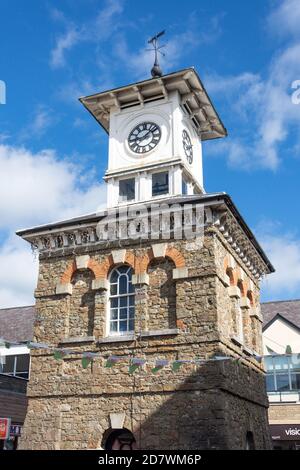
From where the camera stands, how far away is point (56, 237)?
17.7m

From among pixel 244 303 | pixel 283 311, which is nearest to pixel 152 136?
pixel 244 303

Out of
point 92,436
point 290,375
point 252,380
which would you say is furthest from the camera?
point 290,375

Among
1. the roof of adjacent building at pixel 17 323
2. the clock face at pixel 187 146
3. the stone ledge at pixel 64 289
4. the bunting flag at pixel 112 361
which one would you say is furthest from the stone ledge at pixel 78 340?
the roof of adjacent building at pixel 17 323

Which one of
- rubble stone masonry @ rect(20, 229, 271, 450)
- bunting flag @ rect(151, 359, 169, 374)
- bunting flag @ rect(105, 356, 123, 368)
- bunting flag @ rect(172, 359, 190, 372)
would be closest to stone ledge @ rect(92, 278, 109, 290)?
rubble stone masonry @ rect(20, 229, 271, 450)

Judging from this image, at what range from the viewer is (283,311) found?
37531 millimetres

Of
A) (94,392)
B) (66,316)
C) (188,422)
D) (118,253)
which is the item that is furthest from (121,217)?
(188,422)

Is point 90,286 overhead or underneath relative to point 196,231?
underneath

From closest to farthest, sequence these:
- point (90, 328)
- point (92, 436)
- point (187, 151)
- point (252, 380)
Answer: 1. point (92, 436)
2. point (90, 328)
3. point (252, 380)
4. point (187, 151)

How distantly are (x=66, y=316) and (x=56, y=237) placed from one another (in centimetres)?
263

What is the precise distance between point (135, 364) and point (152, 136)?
9.23 meters

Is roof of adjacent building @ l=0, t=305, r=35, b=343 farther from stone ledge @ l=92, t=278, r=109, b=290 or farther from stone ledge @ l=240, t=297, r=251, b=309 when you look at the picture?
stone ledge @ l=240, t=297, r=251, b=309

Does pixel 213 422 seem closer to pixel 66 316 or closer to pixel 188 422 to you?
pixel 188 422

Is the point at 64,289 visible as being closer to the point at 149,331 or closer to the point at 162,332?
the point at 149,331

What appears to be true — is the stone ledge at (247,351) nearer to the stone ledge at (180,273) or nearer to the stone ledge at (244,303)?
the stone ledge at (244,303)
